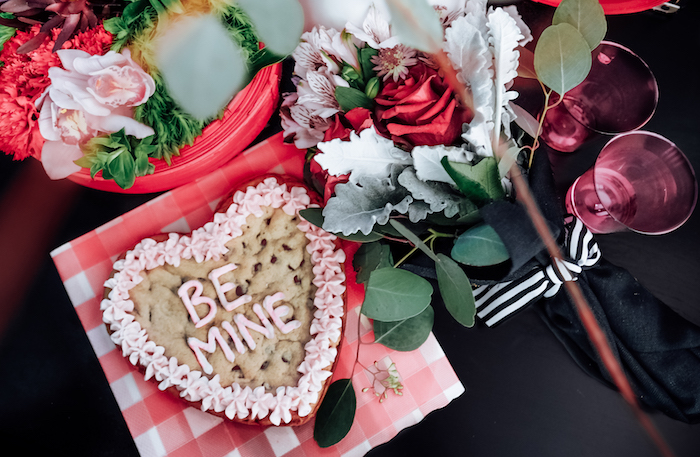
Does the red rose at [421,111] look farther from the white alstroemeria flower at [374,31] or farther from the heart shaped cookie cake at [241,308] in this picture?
the heart shaped cookie cake at [241,308]

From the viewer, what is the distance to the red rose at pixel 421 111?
39cm

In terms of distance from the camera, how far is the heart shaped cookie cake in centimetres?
58

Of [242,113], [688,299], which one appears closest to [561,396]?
[688,299]

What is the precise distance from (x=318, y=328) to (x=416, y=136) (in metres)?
0.30

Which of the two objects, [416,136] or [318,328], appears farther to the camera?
[318,328]

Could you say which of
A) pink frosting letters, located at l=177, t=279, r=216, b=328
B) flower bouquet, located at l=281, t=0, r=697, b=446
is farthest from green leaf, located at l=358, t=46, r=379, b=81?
pink frosting letters, located at l=177, t=279, r=216, b=328

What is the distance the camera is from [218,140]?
56 cm

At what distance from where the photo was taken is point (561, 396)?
2.13ft

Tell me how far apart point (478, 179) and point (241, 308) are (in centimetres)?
37

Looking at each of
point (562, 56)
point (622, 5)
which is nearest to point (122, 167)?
point (562, 56)

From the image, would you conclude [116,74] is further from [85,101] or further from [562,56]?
[562,56]

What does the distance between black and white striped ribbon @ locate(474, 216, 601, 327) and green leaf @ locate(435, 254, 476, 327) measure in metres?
0.18

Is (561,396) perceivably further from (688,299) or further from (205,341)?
(205,341)

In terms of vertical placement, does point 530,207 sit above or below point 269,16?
below
